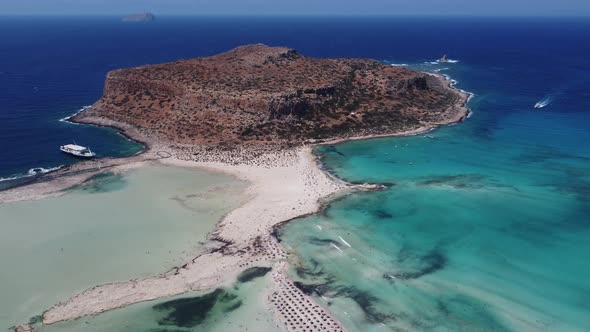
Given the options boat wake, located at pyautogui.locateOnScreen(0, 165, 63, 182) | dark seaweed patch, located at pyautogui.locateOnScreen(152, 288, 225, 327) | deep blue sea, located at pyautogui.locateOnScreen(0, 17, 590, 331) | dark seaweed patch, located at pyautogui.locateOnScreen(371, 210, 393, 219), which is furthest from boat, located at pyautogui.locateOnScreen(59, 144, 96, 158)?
dark seaweed patch, located at pyautogui.locateOnScreen(371, 210, 393, 219)

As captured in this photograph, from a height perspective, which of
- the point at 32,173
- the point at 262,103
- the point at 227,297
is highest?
the point at 262,103

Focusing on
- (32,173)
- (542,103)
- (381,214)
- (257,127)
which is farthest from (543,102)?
(32,173)

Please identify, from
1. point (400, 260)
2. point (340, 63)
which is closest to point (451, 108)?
point (340, 63)

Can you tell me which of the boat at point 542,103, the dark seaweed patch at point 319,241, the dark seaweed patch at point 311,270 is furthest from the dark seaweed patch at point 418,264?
the boat at point 542,103

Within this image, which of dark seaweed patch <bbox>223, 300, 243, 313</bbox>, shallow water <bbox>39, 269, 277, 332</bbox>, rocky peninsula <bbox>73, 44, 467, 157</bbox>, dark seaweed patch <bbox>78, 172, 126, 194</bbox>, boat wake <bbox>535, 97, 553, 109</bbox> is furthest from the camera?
boat wake <bbox>535, 97, 553, 109</bbox>

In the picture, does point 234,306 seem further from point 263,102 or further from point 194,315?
point 263,102

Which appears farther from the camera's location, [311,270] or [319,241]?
[319,241]

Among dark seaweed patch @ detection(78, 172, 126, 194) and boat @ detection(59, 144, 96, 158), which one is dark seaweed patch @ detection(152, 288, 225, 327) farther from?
boat @ detection(59, 144, 96, 158)

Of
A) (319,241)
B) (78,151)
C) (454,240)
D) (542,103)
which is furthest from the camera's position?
(542,103)
